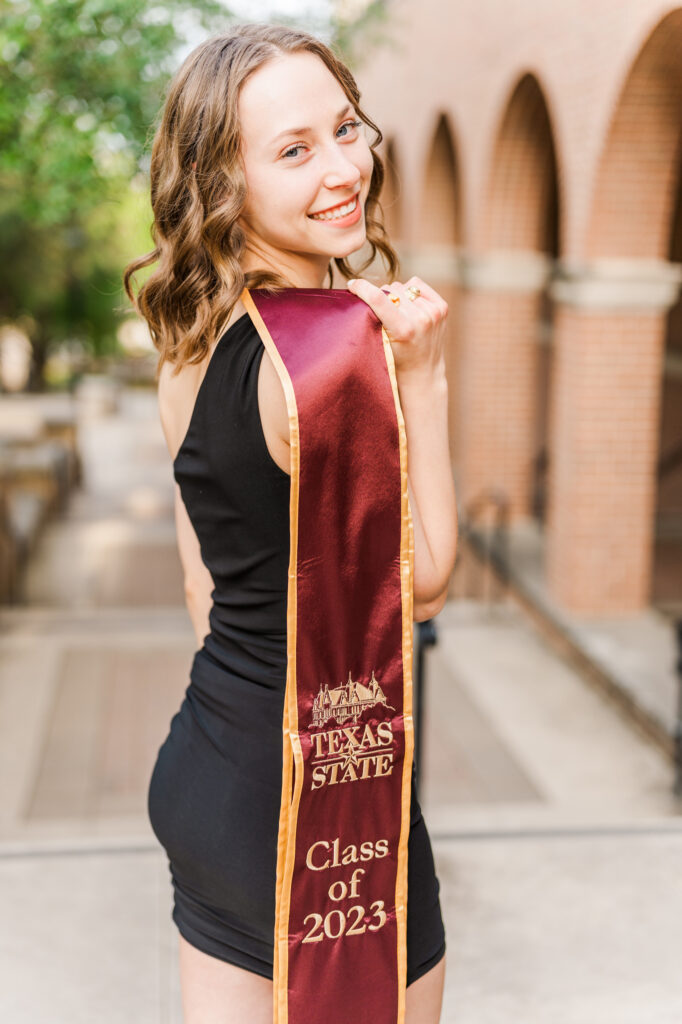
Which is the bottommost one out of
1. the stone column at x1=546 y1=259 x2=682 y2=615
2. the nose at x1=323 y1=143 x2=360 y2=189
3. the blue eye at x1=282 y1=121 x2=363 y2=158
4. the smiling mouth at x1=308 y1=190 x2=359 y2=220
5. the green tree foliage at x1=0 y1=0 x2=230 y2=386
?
the stone column at x1=546 y1=259 x2=682 y2=615

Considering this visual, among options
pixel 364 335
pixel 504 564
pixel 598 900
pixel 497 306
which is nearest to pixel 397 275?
pixel 364 335

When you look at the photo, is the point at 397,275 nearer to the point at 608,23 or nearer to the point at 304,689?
the point at 304,689

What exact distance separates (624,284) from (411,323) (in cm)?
708

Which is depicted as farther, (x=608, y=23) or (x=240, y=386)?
(x=608, y=23)

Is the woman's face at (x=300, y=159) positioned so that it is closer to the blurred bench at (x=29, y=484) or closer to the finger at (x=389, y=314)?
the finger at (x=389, y=314)

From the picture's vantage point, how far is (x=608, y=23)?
7520mm

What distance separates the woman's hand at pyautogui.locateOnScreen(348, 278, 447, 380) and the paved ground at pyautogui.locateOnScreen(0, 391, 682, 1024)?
2132mm

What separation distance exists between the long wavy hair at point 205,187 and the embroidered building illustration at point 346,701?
461mm

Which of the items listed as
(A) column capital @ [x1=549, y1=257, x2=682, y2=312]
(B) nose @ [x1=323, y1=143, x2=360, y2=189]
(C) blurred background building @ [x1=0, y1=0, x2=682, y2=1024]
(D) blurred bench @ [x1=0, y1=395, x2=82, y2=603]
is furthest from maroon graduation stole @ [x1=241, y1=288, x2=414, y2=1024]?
(D) blurred bench @ [x1=0, y1=395, x2=82, y2=603]

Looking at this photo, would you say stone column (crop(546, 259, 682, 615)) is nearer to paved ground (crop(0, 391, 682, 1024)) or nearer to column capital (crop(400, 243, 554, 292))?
paved ground (crop(0, 391, 682, 1024))

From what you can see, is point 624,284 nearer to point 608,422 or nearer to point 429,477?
point 608,422

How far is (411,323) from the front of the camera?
156 cm

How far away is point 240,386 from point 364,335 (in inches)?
6.5

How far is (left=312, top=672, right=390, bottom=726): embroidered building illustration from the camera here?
1606 millimetres
